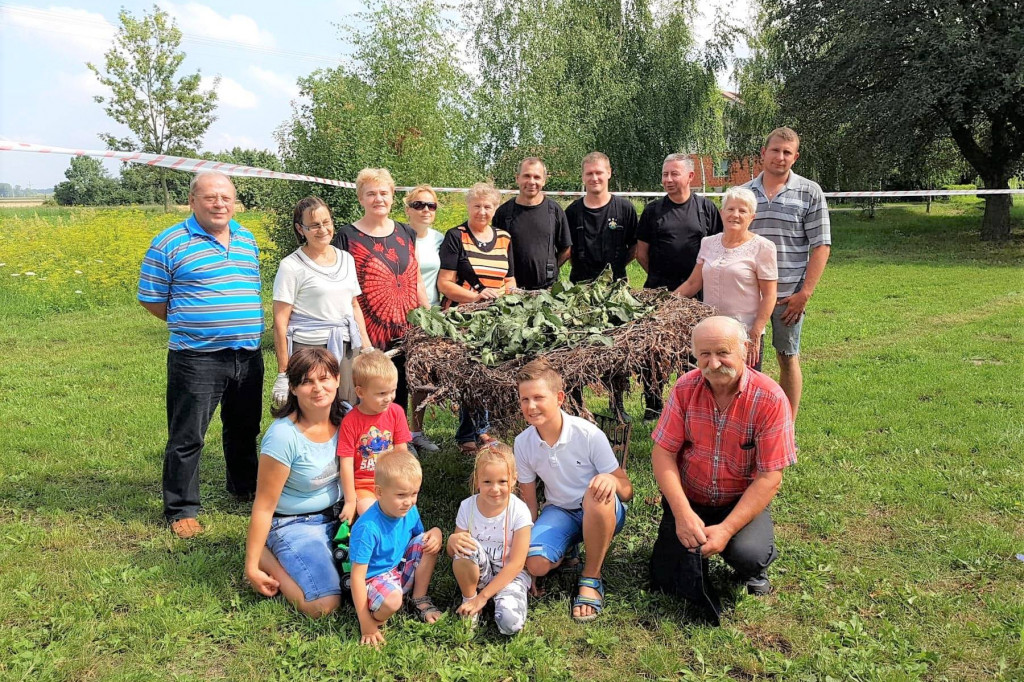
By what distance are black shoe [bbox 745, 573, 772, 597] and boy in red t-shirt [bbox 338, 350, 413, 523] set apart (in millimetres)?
1776

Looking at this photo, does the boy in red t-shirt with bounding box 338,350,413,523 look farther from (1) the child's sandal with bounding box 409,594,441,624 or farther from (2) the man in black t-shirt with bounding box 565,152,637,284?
(2) the man in black t-shirt with bounding box 565,152,637,284

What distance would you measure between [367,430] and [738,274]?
96.0 inches

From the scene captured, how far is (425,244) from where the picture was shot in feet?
16.9

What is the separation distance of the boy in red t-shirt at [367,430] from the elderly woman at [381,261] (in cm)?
74

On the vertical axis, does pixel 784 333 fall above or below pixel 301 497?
above

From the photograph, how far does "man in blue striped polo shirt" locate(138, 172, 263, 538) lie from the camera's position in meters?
3.93

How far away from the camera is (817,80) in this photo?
17797mm

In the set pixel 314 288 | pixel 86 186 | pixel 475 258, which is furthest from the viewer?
pixel 86 186

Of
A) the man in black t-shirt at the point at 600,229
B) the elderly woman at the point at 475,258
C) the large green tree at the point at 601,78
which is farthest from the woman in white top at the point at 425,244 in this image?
the large green tree at the point at 601,78

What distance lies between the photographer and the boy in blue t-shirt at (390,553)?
3.11 meters

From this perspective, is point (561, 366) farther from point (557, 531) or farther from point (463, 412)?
point (463, 412)

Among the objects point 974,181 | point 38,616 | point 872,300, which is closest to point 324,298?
point 38,616

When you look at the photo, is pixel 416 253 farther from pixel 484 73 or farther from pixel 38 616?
pixel 484 73

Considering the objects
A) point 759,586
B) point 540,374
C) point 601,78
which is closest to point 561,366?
point 540,374
